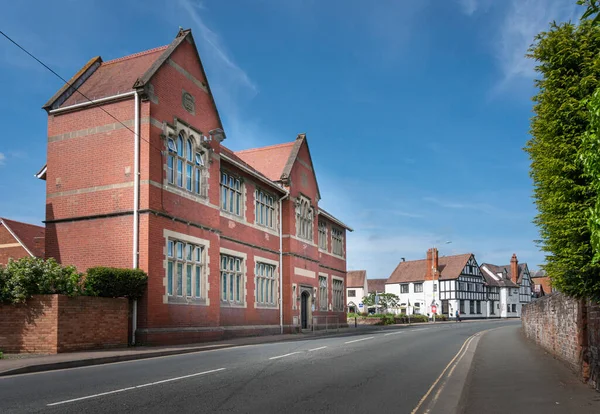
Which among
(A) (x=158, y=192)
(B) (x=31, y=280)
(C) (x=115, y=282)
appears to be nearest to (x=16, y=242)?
(A) (x=158, y=192)

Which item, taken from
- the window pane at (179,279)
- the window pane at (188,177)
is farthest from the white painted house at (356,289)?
the window pane at (179,279)

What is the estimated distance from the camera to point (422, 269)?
320 ft

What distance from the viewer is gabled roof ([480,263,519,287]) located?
105250 mm

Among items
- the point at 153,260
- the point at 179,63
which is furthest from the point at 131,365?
the point at 179,63

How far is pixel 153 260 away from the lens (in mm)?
21672

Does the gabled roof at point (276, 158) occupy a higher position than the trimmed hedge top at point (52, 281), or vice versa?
the gabled roof at point (276, 158)

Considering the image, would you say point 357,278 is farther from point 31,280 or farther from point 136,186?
point 31,280

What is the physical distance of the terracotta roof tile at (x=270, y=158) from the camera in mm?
37344

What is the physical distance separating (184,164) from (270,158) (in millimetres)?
14438

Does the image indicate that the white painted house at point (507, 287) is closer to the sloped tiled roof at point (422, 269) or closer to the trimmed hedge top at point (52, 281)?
the sloped tiled roof at point (422, 269)

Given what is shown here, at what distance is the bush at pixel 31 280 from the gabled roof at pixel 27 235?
1956 centimetres

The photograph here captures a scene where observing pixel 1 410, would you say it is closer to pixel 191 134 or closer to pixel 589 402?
pixel 589 402

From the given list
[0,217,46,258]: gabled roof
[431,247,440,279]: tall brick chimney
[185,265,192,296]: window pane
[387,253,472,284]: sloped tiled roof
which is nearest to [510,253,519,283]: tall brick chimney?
[387,253,472,284]: sloped tiled roof

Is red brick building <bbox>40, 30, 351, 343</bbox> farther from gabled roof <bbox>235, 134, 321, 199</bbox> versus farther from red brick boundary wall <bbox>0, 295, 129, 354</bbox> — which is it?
gabled roof <bbox>235, 134, 321, 199</bbox>
